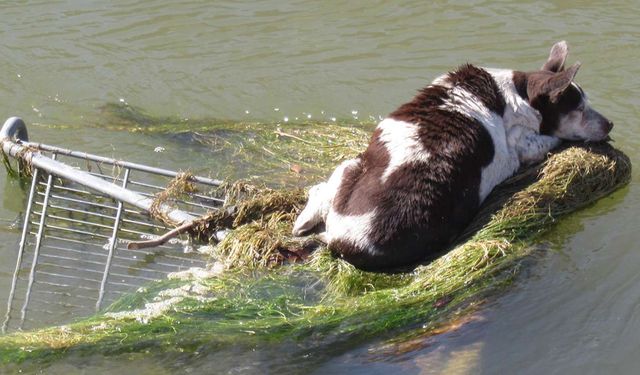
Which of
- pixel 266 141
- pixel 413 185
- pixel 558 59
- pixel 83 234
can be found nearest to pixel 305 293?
pixel 413 185

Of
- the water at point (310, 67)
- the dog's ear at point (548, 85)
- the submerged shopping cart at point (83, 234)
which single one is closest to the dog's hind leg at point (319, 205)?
the submerged shopping cart at point (83, 234)

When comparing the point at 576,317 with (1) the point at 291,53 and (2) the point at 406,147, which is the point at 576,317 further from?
(1) the point at 291,53

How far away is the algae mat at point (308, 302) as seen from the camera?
225 inches

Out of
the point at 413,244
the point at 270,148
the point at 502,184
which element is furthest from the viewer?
the point at 270,148

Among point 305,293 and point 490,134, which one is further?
point 490,134

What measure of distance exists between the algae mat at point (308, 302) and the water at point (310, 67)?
1.01 feet

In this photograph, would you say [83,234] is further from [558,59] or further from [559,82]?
[558,59]

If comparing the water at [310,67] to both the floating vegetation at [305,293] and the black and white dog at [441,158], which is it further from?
the black and white dog at [441,158]

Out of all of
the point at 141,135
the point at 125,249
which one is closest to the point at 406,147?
the point at 125,249

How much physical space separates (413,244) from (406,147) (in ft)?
1.99

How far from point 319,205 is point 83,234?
1.72 metres

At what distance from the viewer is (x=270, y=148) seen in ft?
28.4

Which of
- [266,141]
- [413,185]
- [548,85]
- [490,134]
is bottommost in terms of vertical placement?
[266,141]

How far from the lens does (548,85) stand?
7.02m
